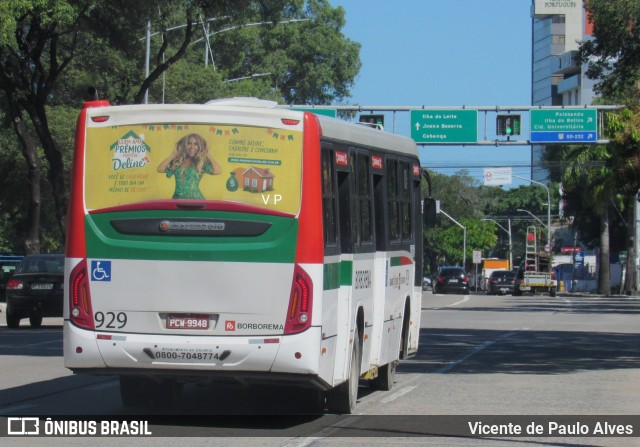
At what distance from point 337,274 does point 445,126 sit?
40.9 meters

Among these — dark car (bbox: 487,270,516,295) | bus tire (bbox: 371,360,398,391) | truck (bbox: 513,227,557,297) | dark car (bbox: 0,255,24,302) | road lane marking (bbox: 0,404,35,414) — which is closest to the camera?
road lane marking (bbox: 0,404,35,414)

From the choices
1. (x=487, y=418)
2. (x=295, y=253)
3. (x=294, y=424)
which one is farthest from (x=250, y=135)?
(x=487, y=418)

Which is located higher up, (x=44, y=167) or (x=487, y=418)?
(x=44, y=167)

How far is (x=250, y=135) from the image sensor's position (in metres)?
11.3

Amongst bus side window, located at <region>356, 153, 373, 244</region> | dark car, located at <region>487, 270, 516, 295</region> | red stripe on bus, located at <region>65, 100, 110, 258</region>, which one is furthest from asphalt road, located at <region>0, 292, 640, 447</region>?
dark car, located at <region>487, 270, 516, 295</region>

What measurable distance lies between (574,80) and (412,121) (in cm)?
9920

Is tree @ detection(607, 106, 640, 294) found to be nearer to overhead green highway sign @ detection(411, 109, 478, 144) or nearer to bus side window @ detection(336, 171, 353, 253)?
bus side window @ detection(336, 171, 353, 253)

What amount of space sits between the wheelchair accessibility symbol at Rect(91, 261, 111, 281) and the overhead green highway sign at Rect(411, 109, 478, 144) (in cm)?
4110

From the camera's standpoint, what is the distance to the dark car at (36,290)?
87.5ft

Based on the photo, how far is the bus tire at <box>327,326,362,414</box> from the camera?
12602 millimetres

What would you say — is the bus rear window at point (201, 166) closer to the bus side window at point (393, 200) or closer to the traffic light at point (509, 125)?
the bus side window at point (393, 200)

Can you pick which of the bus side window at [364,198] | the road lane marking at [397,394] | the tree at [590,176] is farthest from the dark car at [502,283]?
the bus side window at [364,198]

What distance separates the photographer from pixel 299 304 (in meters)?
11.1

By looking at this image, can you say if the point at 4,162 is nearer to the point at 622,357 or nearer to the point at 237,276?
the point at 622,357
